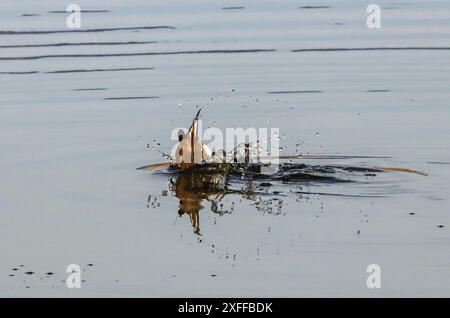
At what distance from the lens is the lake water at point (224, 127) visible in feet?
31.7

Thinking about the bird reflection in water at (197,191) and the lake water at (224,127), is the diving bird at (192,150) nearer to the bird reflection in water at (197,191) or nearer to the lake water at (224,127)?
the bird reflection in water at (197,191)

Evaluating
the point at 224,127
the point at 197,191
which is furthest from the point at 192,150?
the point at 224,127

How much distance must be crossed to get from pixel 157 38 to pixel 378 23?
3.78m

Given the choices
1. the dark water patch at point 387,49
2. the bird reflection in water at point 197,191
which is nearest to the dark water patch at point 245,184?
the bird reflection in water at point 197,191

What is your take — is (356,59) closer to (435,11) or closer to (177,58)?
(177,58)

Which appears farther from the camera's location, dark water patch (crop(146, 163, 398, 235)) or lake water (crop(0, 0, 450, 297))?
dark water patch (crop(146, 163, 398, 235))

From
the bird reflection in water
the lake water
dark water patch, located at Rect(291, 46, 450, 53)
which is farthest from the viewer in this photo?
dark water patch, located at Rect(291, 46, 450, 53)

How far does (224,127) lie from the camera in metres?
14.6

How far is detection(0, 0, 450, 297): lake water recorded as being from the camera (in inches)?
380

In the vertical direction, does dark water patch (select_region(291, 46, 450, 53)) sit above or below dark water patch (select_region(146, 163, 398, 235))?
above

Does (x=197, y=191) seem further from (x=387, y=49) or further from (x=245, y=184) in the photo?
(x=387, y=49)

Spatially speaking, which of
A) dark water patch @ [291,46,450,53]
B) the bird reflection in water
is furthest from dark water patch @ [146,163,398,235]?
dark water patch @ [291,46,450,53]

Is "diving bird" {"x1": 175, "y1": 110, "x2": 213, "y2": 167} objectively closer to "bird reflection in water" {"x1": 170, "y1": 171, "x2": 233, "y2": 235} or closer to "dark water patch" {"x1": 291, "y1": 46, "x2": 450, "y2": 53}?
"bird reflection in water" {"x1": 170, "y1": 171, "x2": 233, "y2": 235}
